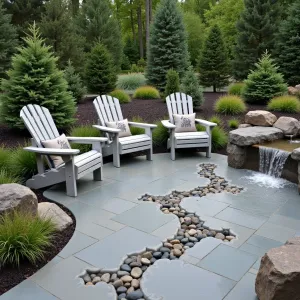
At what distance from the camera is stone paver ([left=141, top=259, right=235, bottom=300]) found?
195cm

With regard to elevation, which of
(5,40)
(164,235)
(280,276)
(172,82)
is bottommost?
(164,235)

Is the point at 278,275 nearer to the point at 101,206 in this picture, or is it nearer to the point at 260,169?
the point at 101,206

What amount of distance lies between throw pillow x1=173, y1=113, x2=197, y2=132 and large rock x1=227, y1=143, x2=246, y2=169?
0.83 m

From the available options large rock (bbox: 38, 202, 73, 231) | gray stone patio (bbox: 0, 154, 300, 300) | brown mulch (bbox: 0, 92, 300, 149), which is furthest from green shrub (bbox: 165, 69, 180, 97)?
large rock (bbox: 38, 202, 73, 231)

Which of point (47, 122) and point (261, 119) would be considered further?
point (261, 119)

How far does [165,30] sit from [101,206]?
9.30 m

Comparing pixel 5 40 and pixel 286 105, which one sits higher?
pixel 5 40

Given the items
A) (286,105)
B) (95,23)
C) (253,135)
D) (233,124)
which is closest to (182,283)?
(253,135)

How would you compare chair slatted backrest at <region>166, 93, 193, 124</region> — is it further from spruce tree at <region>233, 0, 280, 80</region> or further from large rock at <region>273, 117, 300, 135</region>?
spruce tree at <region>233, 0, 280, 80</region>

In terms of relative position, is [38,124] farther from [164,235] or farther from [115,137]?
[164,235]

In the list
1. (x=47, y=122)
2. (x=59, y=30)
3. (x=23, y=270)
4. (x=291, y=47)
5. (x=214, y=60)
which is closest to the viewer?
(x=23, y=270)

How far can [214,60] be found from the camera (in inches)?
426

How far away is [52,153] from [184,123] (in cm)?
239

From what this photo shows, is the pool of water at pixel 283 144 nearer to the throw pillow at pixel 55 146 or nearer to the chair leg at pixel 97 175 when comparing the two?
the chair leg at pixel 97 175
